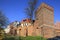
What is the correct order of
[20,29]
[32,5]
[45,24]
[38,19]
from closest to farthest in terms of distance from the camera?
[45,24] < [38,19] < [20,29] < [32,5]

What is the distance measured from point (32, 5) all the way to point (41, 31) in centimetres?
1358

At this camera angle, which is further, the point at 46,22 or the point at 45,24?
the point at 46,22

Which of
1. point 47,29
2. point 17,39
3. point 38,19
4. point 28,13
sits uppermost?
point 28,13

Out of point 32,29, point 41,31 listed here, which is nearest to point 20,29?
point 32,29

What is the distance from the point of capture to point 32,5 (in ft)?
149

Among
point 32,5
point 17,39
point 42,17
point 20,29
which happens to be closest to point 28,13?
point 32,5

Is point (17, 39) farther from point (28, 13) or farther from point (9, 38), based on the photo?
point (28, 13)

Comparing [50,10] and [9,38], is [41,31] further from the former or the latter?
[9,38]

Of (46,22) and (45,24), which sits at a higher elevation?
(46,22)

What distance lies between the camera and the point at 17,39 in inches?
1072

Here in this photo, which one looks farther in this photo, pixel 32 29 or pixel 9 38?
pixel 32 29

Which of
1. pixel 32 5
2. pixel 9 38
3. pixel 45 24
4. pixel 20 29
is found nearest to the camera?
pixel 9 38

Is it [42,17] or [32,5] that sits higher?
[32,5]

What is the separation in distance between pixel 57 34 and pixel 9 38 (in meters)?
11.2
